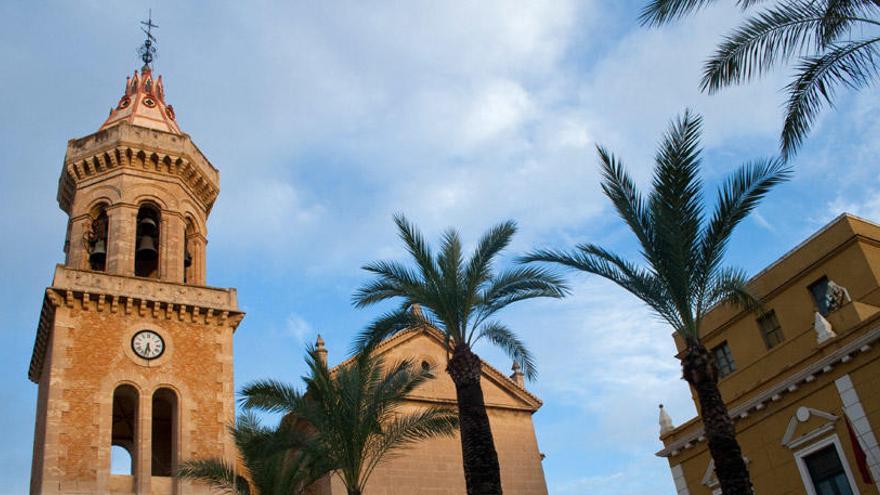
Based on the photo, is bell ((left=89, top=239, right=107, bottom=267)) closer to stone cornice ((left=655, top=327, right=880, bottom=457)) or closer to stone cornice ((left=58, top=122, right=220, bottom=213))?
stone cornice ((left=58, top=122, right=220, bottom=213))

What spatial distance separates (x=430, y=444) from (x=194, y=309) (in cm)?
833

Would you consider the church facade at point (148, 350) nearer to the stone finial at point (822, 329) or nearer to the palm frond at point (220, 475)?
the palm frond at point (220, 475)

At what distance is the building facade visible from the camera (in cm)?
2627

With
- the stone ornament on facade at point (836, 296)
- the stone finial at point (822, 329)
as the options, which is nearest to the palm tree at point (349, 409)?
the stone finial at point (822, 329)

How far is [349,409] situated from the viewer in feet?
63.1

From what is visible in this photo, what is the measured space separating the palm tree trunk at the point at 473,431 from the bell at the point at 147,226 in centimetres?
1483

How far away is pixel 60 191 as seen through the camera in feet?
101

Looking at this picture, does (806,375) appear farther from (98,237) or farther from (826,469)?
(98,237)

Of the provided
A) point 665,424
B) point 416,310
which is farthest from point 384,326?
point 665,424

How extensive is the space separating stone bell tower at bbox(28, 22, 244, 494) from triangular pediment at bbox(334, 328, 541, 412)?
5263 mm

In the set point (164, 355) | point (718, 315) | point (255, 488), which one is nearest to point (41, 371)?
point (164, 355)

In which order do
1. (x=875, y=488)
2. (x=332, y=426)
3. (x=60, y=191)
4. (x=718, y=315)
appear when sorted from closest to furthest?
1. (x=875, y=488)
2. (x=332, y=426)
3. (x=718, y=315)
4. (x=60, y=191)

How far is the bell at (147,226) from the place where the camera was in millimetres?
28984

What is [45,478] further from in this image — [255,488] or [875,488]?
[875,488]
